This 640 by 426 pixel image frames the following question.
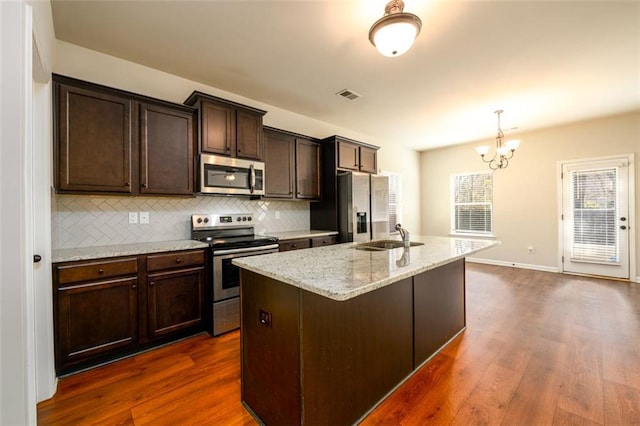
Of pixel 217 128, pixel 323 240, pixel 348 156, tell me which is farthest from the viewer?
pixel 348 156

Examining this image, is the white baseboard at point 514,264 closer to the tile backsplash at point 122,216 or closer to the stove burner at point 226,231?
the stove burner at point 226,231

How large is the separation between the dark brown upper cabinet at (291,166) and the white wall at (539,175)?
3925 millimetres

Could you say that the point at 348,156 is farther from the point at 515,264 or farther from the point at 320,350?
the point at 515,264

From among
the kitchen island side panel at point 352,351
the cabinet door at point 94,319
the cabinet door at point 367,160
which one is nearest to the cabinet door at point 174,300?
the cabinet door at point 94,319

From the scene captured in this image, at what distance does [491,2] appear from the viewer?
76.5 inches

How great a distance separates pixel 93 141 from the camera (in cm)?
220

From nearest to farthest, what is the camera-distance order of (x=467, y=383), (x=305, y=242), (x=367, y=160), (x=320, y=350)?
(x=320, y=350) → (x=467, y=383) → (x=305, y=242) → (x=367, y=160)

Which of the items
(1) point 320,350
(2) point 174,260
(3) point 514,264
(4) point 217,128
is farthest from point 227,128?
(3) point 514,264

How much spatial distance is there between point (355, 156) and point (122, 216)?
313 centimetres

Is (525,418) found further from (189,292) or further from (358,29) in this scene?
(358,29)

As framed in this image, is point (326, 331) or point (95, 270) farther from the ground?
point (95, 270)

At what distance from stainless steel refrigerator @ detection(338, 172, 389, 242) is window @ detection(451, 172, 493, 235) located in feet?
9.42

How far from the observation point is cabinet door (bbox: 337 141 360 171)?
3994 mm

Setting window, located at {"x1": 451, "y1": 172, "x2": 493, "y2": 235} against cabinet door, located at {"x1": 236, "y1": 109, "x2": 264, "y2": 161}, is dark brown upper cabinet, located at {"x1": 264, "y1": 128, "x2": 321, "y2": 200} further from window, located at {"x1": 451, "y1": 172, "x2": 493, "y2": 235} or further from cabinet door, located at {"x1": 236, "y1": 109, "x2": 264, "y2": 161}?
window, located at {"x1": 451, "y1": 172, "x2": 493, "y2": 235}
